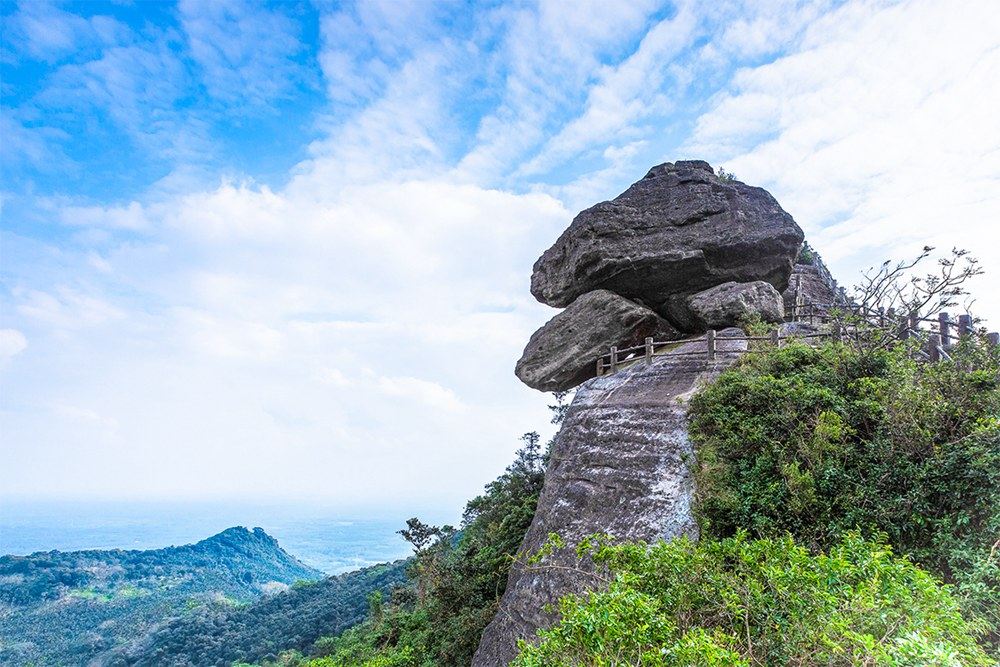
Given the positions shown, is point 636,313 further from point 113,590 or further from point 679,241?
point 113,590

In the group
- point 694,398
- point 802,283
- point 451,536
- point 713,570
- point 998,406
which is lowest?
point 451,536

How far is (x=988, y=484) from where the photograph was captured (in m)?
6.51

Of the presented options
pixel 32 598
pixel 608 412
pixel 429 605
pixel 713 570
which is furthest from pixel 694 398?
pixel 32 598

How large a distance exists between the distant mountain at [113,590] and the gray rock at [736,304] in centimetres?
6366

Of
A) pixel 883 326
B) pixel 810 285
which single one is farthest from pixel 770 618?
pixel 810 285

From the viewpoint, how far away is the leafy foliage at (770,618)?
13.1 ft

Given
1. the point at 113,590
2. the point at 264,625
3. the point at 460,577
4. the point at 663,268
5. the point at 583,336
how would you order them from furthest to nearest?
1. the point at 113,590
2. the point at 264,625
3. the point at 663,268
4. the point at 583,336
5. the point at 460,577

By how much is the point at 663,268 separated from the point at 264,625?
2032 inches

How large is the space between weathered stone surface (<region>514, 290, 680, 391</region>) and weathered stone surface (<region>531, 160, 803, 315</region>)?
1012 mm

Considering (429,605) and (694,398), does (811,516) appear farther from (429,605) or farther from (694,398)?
(429,605)

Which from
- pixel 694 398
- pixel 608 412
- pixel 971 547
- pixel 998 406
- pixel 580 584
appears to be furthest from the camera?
pixel 608 412

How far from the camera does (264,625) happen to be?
4797cm

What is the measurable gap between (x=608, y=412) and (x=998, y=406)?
719 cm

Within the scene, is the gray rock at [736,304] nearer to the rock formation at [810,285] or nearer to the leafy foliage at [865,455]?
the rock formation at [810,285]
